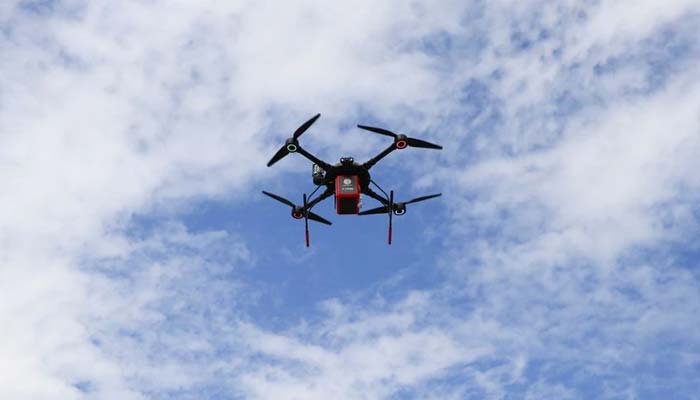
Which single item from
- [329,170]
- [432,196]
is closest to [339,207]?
[329,170]

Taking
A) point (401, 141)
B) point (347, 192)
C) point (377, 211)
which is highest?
point (401, 141)

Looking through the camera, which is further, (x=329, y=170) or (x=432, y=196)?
(x=432, y=196)

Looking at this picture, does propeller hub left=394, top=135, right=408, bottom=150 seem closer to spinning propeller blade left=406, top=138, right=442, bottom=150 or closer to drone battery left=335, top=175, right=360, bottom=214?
spinning propeller blade left=406, top=138, right=442, bottom=150

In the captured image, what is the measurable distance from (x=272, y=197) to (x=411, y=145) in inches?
561

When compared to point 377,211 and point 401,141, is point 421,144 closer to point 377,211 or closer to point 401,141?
point 401,141

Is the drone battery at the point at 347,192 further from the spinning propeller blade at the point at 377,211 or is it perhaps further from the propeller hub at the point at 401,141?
the spinning propeller blade at the point at 377,211

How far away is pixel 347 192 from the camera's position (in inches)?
3403

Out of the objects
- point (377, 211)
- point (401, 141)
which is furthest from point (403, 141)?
point (377, 211)

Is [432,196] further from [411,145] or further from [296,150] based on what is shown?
[296,150]

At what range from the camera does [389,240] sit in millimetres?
91375

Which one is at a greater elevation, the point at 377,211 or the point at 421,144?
the point at 421,144

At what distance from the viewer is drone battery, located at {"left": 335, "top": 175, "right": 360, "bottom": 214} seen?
86.4 metres

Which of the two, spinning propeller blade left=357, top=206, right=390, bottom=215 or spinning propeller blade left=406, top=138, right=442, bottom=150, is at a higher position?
spinning propeller blade left=406, top=138, right=442, bottom=150

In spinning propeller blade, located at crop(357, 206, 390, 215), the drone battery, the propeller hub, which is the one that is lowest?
the drone battery
